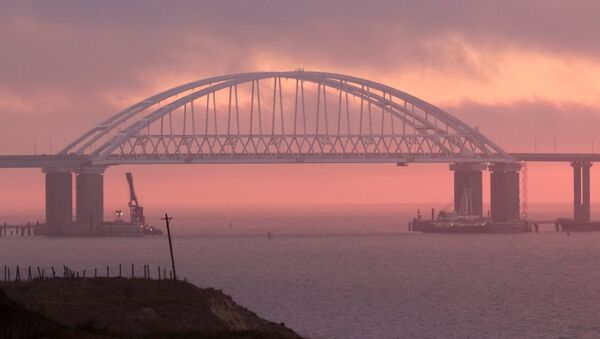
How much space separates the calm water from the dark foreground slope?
540 inches

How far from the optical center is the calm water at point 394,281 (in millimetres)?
90875

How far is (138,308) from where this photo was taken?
226 feet

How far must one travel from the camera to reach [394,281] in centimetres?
12538

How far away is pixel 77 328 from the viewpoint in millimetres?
57969

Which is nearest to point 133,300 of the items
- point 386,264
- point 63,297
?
point 63,297

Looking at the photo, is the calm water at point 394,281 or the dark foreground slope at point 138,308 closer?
the dark foreground slope at point 138,308

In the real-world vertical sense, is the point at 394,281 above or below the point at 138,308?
below

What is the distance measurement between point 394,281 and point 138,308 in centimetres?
5887

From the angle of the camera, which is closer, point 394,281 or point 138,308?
point 138,308

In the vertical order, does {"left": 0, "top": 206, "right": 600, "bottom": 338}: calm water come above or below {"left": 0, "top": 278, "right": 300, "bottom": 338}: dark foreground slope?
below

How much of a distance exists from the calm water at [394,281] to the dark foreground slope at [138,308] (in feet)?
45.0

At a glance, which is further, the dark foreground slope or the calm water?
the calm water

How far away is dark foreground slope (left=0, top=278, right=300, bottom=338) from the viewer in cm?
6378

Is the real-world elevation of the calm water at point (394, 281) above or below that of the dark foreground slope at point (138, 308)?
below
